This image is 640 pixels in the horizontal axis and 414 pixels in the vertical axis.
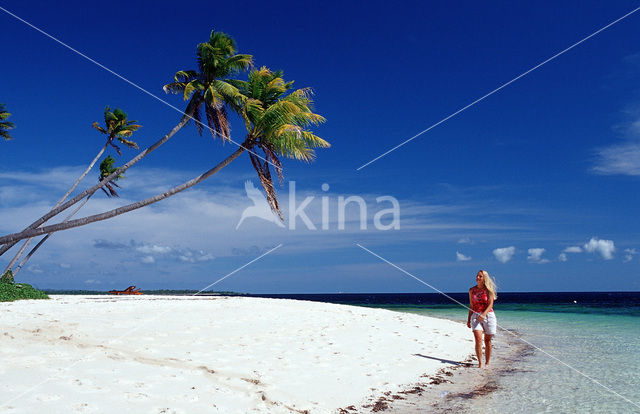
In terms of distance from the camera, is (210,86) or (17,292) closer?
(210,86)

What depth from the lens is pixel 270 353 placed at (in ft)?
31.0

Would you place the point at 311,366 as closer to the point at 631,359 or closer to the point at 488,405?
the point at 488,405

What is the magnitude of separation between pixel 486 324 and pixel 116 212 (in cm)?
922

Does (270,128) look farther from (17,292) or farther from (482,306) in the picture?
(17,292)

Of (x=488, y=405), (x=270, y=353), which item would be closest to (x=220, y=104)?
(x=270, y=353)

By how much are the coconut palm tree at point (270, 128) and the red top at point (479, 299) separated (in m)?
5.87

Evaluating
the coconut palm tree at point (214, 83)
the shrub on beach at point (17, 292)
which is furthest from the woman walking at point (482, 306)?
the shrub on beach at point (17, 292)

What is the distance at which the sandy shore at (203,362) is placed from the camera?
598 centimetres

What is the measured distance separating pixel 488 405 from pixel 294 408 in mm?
3467

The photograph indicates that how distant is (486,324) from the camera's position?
9992 mm

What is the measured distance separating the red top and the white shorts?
6.2 inches

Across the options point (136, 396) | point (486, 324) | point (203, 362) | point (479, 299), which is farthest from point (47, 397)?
point (486, 324)

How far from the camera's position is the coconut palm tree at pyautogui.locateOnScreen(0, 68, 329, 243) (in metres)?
12.5

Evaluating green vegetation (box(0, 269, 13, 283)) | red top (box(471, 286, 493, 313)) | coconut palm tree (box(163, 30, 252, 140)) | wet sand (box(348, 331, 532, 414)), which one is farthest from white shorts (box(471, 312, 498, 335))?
green vegetation (box(0, 269, 13, 283))
